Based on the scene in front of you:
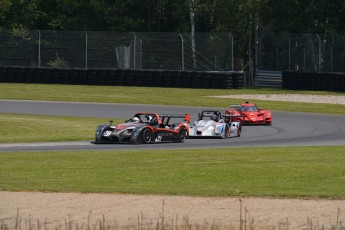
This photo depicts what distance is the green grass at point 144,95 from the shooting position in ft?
137

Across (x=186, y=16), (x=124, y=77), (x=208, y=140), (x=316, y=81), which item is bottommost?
(x=208, y=140)

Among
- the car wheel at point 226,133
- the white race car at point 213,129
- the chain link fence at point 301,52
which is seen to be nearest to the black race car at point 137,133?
the white race car at point 213,129

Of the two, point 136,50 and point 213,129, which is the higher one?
point 136,50

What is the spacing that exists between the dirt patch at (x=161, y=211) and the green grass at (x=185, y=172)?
660 mm

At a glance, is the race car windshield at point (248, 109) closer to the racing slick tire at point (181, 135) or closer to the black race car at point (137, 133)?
the racing slick tire at point (181, 135)

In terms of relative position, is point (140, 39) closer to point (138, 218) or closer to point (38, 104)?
point (38, 104)

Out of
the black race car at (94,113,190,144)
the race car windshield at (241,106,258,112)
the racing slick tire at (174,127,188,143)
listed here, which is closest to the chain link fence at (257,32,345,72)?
the race car windshield at (241,106,258,112)

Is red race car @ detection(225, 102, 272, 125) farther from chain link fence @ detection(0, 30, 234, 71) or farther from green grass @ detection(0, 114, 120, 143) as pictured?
chain link fence @ detection(0, 30, 234, 71)

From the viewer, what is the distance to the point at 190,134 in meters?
28.0

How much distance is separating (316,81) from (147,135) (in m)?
24.0

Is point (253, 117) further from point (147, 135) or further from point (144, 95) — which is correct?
point (144, 95)

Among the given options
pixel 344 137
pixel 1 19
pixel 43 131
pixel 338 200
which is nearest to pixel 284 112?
pixel 344 137

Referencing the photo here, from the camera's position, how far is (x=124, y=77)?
50.6 metres

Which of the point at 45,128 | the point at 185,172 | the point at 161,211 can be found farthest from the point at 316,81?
the point at 161,211
